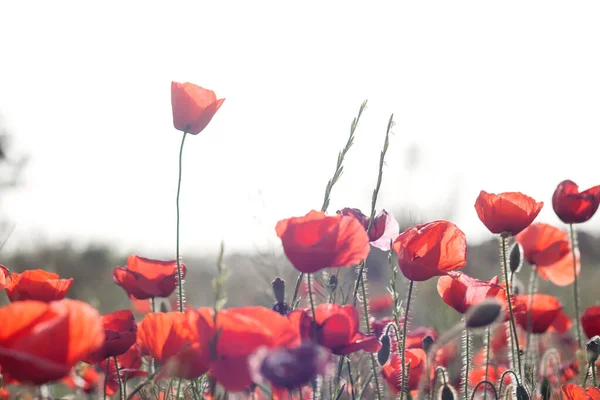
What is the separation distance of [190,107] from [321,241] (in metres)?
0.82

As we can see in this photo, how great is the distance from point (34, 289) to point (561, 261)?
223 centimetres

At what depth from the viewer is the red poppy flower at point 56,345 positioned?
945 millimetres

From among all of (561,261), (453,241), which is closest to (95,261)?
(561,261)

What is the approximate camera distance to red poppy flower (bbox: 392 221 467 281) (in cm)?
A: 168

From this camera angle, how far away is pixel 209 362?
112cm

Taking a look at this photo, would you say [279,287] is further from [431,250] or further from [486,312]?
[486,312]

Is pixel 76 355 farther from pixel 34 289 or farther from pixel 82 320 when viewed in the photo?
pixel 34 289

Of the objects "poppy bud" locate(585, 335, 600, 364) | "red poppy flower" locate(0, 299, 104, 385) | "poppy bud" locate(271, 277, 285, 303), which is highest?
"red poppy flower" locate(0, 299, 104, 385)

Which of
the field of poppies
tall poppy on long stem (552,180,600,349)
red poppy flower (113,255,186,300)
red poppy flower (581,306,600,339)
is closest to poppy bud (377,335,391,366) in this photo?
the field of poppies

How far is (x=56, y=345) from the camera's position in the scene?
0.96 meters

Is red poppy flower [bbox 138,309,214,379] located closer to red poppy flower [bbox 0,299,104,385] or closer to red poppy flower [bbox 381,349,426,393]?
red poppy flower [bbox 0,299,104,385]

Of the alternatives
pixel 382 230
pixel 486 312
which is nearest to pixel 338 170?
pixel 382 230

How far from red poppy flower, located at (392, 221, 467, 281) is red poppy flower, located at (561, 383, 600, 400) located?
494 mm

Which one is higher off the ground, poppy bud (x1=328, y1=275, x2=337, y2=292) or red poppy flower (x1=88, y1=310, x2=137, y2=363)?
poppy bud (x1=328, y1=275, x2=337, y2=292)
